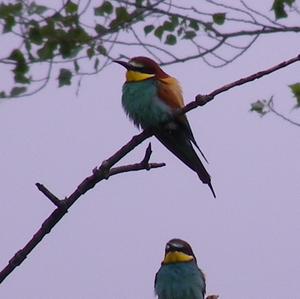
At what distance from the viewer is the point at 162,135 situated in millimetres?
3309

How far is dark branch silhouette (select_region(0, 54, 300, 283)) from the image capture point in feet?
4.72

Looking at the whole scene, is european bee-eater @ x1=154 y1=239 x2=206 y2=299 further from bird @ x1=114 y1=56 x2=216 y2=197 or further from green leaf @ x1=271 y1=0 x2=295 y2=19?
green leaf @ x1=271 y1=0 x2=295 y2=19

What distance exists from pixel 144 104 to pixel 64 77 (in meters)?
0.79

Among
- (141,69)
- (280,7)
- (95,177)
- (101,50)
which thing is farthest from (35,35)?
(95,177)

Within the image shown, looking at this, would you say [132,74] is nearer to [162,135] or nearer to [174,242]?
[162,135]

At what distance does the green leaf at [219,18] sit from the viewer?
14.9ft

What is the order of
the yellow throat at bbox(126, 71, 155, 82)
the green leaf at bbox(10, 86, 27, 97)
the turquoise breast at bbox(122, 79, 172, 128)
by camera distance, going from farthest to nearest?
the green leaf at bbox(10, 86, 27, 97) → the yellow throat at bbox(126, 71, 155, 82) → the turquoise breast at bbox(122, 79, 172, 128)

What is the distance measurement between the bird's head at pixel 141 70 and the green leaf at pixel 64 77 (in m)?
0.56

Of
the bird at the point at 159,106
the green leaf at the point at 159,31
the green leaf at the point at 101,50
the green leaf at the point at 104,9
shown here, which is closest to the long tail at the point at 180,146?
the bird at the point at 159,106

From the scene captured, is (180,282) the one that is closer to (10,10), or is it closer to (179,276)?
(179,276)

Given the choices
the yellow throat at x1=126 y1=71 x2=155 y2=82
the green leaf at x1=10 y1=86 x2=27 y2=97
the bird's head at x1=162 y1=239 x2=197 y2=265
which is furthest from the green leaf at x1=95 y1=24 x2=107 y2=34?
the bird's head at x1=162 y1=239 x2=197 y2=265

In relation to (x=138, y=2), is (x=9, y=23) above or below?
below

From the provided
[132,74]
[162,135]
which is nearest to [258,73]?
[162,135]

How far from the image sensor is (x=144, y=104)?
3.49m
